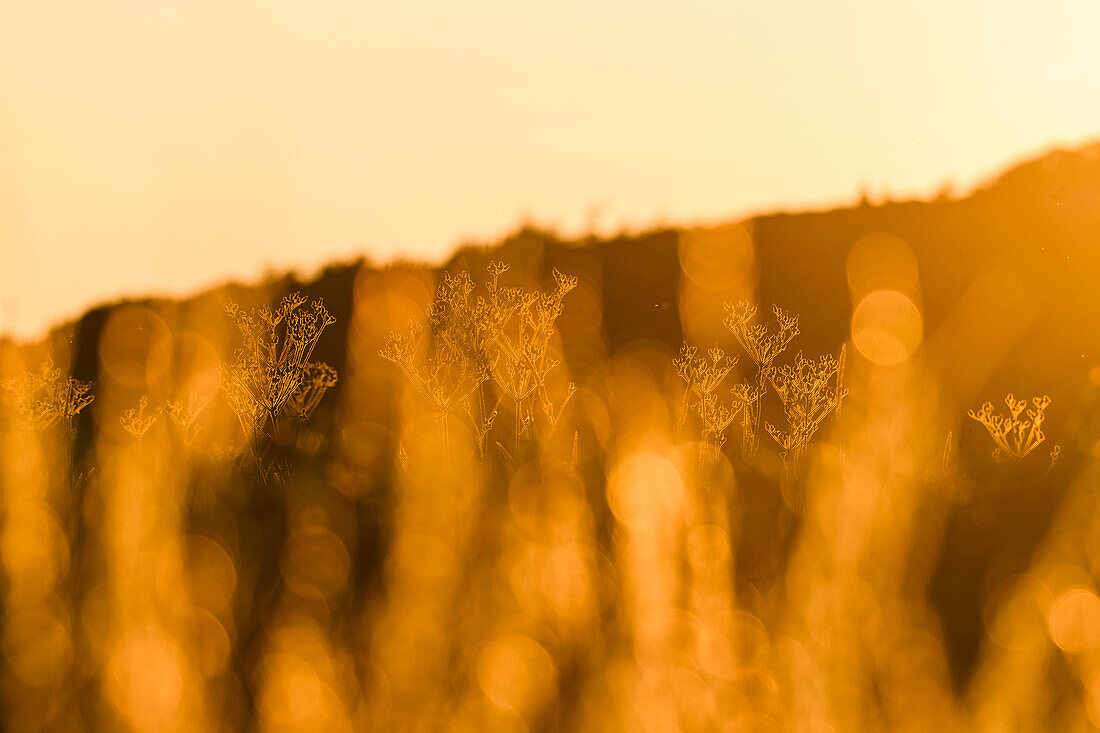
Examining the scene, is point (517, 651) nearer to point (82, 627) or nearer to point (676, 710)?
point (676, 710)

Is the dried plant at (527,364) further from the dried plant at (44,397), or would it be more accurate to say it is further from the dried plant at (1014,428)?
the dried plant at (1014,428)

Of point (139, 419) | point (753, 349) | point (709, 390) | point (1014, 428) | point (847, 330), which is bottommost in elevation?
point (1014, 428)

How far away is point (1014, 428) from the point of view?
11.4 meters

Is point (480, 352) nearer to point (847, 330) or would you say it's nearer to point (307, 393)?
point (307, 393)

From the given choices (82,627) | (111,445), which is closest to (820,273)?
(111,445)

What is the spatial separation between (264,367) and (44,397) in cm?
288

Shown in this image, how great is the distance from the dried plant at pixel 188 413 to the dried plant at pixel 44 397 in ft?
4.48

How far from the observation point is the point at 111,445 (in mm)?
10992

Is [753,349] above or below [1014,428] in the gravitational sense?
above

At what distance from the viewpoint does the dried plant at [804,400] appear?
34.4ft

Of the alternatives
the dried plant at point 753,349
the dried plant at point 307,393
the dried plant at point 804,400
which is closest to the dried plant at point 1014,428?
the dried plant at point 804,400

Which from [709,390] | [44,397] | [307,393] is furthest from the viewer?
[307,393]

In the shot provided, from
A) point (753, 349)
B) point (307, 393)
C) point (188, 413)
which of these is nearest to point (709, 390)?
point (753, 349)

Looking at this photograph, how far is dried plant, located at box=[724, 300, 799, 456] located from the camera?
11.1 meters
